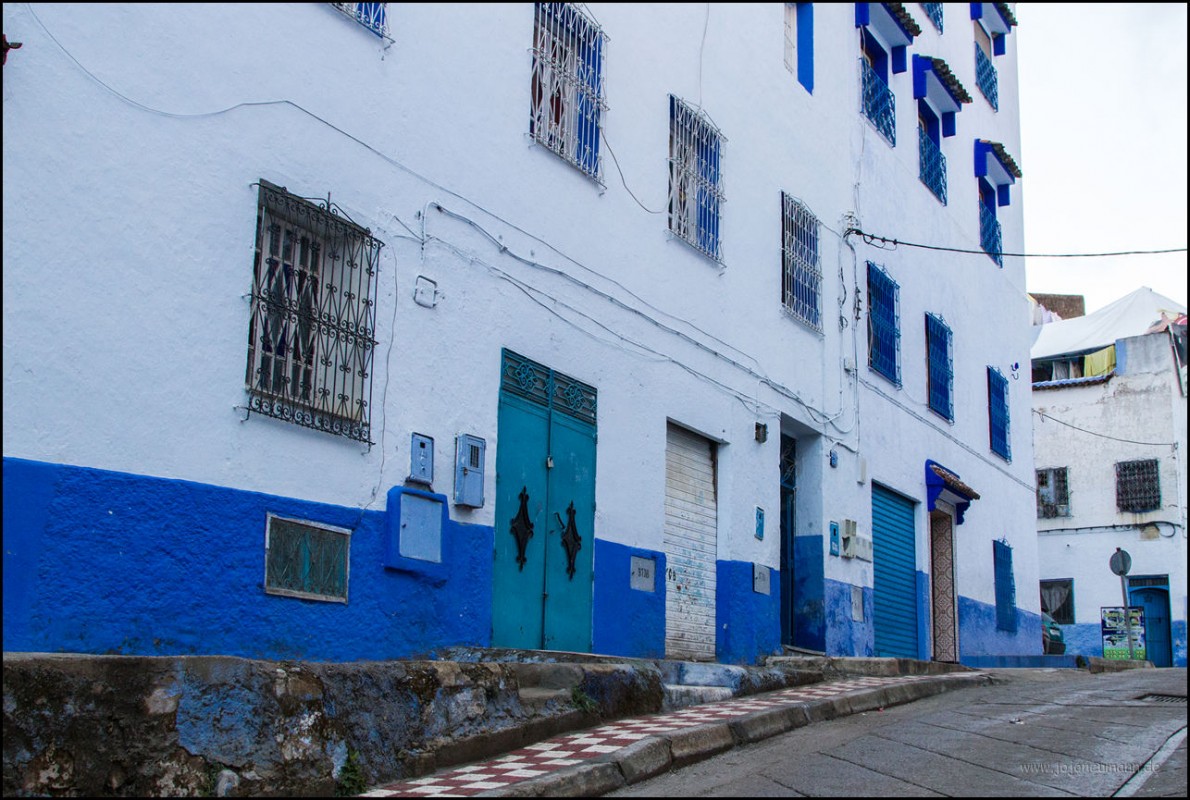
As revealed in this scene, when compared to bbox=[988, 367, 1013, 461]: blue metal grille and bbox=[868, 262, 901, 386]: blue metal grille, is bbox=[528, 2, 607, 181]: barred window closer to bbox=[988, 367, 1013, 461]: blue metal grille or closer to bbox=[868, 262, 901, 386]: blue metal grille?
bbox=[868, 262, 901, 386]: blue metal grille

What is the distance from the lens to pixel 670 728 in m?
7.62

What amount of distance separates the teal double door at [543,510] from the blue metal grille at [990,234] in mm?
12428

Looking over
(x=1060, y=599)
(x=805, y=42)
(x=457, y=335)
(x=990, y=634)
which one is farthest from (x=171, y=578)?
(x=1060, y=599)

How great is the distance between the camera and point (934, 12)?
18.8m

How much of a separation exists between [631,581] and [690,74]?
5.04 metres

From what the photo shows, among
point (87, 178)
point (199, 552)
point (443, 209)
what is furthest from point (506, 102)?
point (199, 552)

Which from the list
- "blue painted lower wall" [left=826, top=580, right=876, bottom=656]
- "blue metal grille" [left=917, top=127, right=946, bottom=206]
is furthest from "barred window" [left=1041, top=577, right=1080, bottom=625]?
"blue painted lower wall" [left=826, top=580, right=876, bottom=656]

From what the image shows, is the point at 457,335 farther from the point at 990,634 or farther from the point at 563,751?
the point at 990,634

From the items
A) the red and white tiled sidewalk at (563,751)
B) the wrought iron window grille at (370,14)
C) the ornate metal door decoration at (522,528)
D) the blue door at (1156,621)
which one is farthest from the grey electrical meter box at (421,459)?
the blue door at (1156,621)

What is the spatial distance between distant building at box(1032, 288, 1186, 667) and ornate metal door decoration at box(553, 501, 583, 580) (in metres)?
22.3

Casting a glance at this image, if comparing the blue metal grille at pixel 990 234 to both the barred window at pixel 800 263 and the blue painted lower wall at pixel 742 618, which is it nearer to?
the barred window at pixel 800 263

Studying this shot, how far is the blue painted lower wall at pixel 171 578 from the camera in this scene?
19.9ft

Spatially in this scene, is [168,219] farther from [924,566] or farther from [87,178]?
[924,566]

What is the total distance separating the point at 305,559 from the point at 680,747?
2528 millimetres
